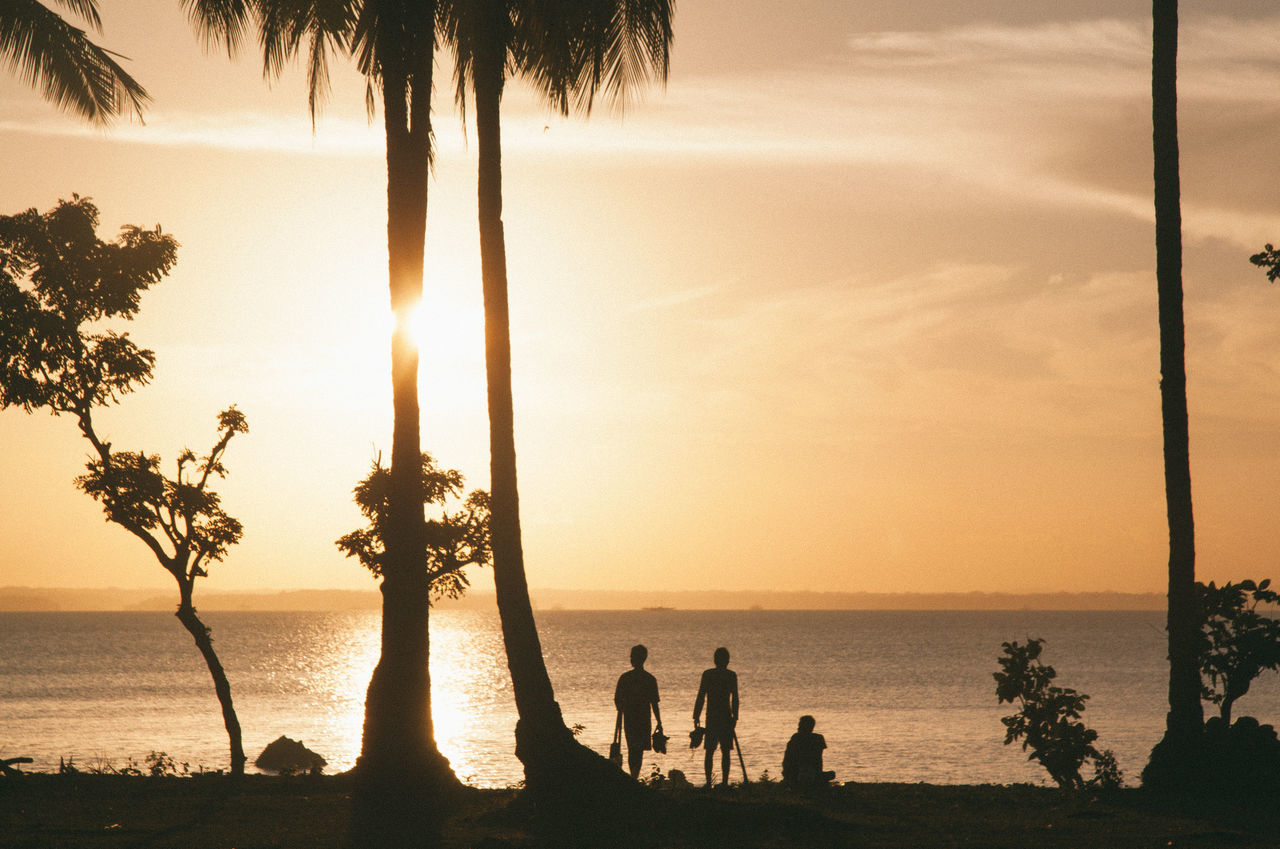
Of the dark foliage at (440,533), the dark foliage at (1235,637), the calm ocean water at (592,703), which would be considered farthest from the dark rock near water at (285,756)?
the dark foliage at (1235,637)

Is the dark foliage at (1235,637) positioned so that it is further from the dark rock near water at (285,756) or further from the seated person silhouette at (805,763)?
the dark rock near water at (285,756)

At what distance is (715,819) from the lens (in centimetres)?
1145

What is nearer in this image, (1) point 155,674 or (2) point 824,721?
(2) point 824,721

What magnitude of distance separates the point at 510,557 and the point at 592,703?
52.0 metres

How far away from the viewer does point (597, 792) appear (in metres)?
12.3

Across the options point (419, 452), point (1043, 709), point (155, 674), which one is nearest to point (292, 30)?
point (419, 452)

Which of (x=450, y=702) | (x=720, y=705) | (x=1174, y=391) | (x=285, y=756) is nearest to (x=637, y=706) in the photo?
(x=720, y=705)

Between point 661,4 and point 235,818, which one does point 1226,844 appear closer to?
point 235,818

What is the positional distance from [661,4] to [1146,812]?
35.7ft

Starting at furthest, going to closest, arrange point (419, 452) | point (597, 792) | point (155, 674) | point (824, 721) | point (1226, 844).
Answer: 1. point (155, 674)
2. point (824, 721)
3. point (419, 452)
4. point (597, 792)
5. point (1226, 844)

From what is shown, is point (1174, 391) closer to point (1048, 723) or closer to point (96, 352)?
point (1048, 723)

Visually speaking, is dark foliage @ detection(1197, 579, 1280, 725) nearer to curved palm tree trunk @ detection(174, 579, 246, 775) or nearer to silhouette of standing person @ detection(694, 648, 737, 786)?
silhouette of standing person @ detection(694, 648, 737, 786)

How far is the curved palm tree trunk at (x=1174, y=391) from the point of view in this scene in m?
14.1

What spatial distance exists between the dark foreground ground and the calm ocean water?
20.5 feet
